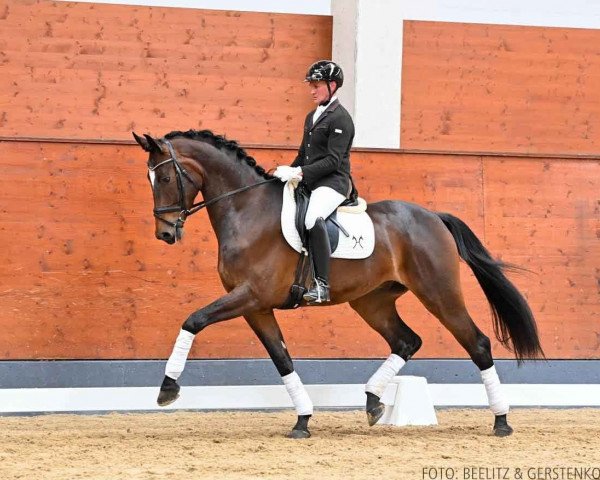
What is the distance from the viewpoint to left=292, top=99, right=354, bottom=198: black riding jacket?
6406mm

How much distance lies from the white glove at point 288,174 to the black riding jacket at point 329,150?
0.03 metres

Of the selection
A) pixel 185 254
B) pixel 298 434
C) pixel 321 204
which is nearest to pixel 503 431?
pixel 298 434

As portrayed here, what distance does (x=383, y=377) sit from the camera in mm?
6633

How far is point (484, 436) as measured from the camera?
21.2ft

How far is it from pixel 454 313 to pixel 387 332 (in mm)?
507

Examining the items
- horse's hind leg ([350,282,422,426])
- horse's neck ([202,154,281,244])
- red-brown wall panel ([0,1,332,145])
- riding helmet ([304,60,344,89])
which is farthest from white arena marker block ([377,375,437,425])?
red-brown wall panel ([0,1,332,145])

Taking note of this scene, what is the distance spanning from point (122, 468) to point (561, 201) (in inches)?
183

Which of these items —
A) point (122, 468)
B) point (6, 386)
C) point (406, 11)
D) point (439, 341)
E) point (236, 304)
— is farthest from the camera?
point (406, 11)

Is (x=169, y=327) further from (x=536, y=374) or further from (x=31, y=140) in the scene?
(x=536, y=374)

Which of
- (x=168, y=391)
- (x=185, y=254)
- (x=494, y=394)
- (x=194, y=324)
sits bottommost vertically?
(x=494, y=394)

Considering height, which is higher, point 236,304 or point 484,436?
point 236,304

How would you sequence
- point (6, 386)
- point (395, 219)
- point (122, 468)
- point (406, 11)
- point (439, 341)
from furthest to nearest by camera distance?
point (406, 11)
point (439, 341)
point (6, 386)
point (395, 219)
point (122, 468)

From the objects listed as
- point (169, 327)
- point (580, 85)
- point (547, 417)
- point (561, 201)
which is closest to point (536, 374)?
point (547, 417)

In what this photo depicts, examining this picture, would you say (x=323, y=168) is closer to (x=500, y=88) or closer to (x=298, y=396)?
(x=298, y=396)
